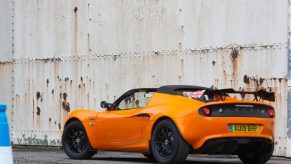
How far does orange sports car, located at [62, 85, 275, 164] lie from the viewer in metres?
9.38

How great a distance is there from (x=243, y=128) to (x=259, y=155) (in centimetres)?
78

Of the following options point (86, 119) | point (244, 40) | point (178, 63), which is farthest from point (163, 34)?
point (86, 119)

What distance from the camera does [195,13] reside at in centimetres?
1266

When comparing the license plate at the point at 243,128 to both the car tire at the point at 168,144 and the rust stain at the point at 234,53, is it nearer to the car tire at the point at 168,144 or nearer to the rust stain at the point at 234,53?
the car tire at the point at 168,144

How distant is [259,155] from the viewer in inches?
399

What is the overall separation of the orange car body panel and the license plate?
5 centimetres

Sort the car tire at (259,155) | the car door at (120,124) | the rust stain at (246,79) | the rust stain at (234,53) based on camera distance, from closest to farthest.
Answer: the car tire at (259,155), the car door at (120,124), the rust stain at (246,79), the rust stain at (234,53)

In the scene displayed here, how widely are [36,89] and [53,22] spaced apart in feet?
4.58

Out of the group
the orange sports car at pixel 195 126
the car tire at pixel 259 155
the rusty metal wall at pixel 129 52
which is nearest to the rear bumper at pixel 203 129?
the orange sports car at pixel 195 126

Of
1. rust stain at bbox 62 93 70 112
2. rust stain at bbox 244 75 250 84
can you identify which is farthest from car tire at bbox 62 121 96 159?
rust stain at bbox 62 93 70 112

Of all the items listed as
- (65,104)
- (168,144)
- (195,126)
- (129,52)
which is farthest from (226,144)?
(65,104)

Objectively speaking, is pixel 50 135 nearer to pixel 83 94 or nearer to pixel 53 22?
pixel 83 94

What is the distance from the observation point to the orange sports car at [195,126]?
369 inches

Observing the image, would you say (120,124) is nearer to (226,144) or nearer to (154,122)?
(154,122)
